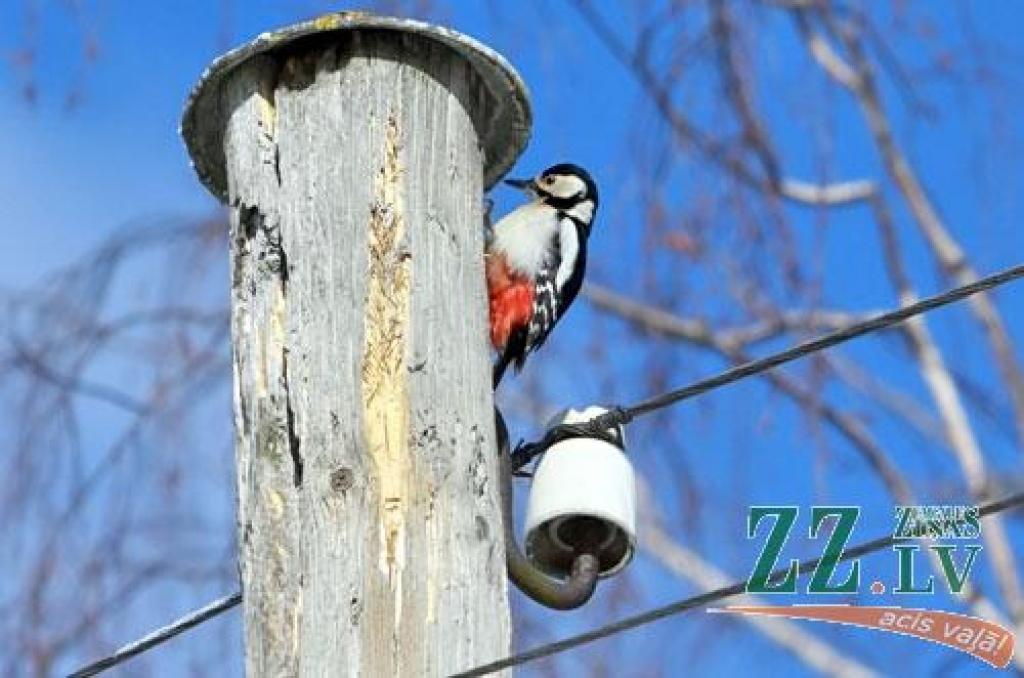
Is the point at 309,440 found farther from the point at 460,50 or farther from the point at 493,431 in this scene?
the point at 460,50

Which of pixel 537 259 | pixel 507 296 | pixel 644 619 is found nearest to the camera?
pixel 644 619

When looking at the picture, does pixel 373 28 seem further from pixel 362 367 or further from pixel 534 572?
pixel 534 572

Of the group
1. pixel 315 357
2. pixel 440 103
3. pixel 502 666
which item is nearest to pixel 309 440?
pixel 315 357

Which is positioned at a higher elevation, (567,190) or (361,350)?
(567,190)

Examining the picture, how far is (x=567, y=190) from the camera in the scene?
5.51m

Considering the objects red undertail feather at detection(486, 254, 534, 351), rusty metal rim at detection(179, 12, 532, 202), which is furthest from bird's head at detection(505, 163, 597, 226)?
rusty metal rim at detection(179, 12, 532, 202)

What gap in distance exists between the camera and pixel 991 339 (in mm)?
7285

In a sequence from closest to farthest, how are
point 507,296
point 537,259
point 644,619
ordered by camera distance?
1. point 644,619
2. point 507,296
3. point 537,259

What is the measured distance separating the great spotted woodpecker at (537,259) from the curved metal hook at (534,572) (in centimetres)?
103

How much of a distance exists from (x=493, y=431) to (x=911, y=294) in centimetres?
427

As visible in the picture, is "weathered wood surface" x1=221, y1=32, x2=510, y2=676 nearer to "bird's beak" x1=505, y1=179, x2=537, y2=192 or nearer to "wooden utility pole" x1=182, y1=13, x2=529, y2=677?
"wooden utility pole" x1=182, y1=13, x2=529, y2=677

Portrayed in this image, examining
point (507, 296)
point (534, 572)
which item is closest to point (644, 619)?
point (534, 572)

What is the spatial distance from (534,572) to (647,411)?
27cm

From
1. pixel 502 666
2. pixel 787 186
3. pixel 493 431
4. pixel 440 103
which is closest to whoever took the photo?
pixel 502 666
